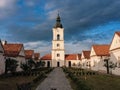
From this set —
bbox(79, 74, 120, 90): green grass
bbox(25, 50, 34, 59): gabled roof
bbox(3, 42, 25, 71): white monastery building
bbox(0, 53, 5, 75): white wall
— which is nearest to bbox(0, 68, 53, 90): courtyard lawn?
bbox(0, 53, 5, 75): white wall

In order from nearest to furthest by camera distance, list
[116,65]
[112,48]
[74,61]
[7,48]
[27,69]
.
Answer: [116,65]
[112,48]
[27,69]
[7,48]
[74,61]

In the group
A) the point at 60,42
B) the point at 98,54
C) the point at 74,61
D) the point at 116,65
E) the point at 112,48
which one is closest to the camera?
the point at 116,65

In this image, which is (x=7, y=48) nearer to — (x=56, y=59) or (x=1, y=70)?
(x=1, y=70)

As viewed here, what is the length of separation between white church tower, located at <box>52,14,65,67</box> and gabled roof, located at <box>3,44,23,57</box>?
1782 inches

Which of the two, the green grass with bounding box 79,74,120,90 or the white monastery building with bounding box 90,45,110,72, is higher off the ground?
the white monastery building with bounding box 90,45,110,72

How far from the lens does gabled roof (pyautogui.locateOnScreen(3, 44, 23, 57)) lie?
42963 mm

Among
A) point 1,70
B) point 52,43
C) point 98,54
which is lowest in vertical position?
point 1,70

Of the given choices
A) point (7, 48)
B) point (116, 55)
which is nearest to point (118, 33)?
point (116, 55)

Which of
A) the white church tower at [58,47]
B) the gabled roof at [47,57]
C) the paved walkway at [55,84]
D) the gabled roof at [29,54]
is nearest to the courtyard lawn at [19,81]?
the paved walkway at [55,84]

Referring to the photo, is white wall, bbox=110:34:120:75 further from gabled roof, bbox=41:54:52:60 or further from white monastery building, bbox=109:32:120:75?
gabled roof, bbox=41:54:52:60

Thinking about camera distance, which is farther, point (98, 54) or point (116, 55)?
point (98, 54)

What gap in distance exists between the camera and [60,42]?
3617 inches

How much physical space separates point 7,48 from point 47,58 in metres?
52.9

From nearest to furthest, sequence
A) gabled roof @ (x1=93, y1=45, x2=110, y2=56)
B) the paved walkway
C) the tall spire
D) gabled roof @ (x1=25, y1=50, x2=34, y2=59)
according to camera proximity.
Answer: the paved walkway, gabled roof @ (x1=93, y1=45, x2=110, y2=56), gabled roof @ (x1=25, y1=50, x2=34, y2=59), the tall spire
